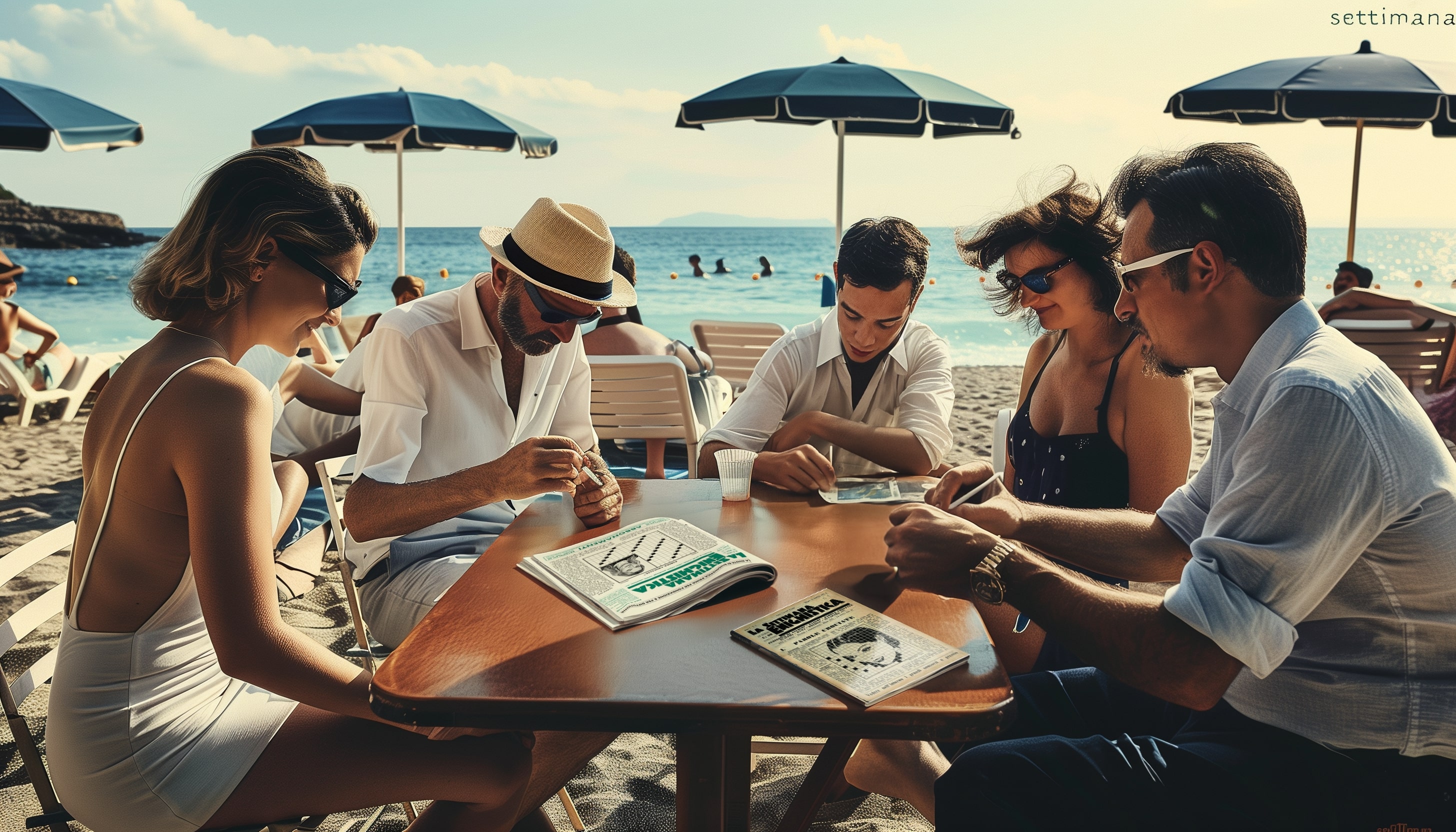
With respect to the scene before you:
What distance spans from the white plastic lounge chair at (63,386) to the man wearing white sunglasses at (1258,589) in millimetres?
9345

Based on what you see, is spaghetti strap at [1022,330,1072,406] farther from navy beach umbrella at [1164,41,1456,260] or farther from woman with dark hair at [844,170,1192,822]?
navy beach umbrella at [1164,41,1456,260]

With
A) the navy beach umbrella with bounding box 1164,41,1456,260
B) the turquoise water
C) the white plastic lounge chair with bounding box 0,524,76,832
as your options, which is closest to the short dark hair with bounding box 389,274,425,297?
the white plastic lounge chair with bounding box 0,524,76,832

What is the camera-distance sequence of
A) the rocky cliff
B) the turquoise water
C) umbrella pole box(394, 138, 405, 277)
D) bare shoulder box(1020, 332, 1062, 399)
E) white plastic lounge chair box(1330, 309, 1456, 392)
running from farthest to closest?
the rocky cliff, the turquoise water, umbrella pole box(394, 138, 405, 277), white plastic lounge chair box(1330, 309, 1456, 392), bare shoulder box(1020, 332, 1062, 399)

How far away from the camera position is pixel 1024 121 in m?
50.5

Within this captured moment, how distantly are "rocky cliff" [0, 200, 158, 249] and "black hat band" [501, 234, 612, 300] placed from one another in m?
45.2

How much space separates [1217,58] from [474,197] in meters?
41.9

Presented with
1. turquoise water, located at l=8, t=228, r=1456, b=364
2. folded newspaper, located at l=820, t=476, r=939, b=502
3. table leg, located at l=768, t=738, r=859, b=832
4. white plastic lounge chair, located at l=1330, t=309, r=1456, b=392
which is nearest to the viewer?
table leg, located at l=768, t=738, r=859, b=832

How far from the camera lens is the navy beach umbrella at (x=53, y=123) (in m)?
7.33

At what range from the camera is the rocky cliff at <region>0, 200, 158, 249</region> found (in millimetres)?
40219

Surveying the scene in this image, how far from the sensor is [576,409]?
9.78 feet

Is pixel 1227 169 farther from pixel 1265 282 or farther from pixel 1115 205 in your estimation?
pixel 1115 205

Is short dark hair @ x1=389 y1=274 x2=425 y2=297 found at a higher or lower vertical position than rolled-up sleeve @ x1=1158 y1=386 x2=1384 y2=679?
higher

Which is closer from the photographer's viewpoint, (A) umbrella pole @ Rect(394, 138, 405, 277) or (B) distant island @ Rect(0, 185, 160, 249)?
(A) umbrella pole @ Rect(394, 138, 405, 277)

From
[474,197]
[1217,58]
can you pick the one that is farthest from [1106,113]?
[474,197]
